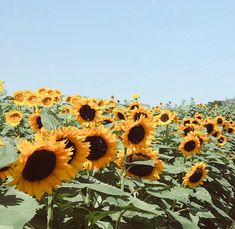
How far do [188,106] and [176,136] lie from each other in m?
13.4

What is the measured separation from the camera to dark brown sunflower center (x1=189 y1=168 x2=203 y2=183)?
17.3ft

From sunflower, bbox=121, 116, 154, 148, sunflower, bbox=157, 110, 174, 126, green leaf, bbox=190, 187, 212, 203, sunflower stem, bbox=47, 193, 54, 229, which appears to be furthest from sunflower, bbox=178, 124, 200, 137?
sunflower stem, bbox=47, 193, 54, 229

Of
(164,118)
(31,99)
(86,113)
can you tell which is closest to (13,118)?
(31,99)

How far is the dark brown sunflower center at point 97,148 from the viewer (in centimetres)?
336

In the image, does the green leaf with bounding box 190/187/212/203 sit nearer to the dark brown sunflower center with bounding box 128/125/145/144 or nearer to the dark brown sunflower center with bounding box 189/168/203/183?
the dark brown sunflower center with bounding box 189/168/203/183

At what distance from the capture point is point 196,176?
17.4 feet

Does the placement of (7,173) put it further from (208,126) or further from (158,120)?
(208,126)

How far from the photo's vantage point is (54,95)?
890 centimetres

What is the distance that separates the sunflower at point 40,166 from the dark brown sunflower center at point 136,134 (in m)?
1.80

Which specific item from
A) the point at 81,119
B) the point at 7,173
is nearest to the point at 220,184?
the point at 81,119

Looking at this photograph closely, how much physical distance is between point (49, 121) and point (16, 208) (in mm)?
738

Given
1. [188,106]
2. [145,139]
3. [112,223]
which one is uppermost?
[145,139]

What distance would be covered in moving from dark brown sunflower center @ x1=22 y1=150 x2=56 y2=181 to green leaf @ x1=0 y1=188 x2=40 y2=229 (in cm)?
10

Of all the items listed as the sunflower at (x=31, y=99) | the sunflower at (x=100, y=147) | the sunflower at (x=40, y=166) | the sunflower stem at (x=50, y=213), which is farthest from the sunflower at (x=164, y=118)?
the sunflower at (x=40, y=166)
